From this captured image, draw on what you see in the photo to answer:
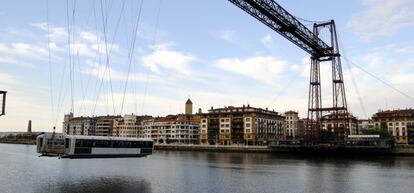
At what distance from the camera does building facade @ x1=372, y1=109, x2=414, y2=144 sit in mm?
112312

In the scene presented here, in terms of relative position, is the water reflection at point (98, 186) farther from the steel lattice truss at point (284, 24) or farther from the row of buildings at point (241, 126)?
the row of buildings at point (241, 126)

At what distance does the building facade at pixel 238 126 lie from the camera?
120 metres

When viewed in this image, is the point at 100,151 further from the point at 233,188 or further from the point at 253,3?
the point at 253,3

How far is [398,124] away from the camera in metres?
116

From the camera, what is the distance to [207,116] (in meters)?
130

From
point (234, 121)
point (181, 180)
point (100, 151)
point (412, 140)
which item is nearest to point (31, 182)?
point (100, 151)

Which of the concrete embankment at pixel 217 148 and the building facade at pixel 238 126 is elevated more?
the building facade at pixel 238 126

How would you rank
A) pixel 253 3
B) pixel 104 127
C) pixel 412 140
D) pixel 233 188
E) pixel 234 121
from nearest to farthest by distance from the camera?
1. pixel 233 188
2. pixel 253 3
3. pixel 412 140
4. pixel 234 121
5. pixel 104 127

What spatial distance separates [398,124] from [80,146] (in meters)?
102

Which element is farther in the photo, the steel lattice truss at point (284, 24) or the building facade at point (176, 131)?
the building facade at point (176, 131)

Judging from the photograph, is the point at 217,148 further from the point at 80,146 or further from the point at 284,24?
the point at 80,146

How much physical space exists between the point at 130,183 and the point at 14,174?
13281 mm

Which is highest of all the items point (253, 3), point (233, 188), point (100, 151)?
point (253, 3)

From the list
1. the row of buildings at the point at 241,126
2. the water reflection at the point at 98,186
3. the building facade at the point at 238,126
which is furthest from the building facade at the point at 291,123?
the water reflection at the point at 98,186
